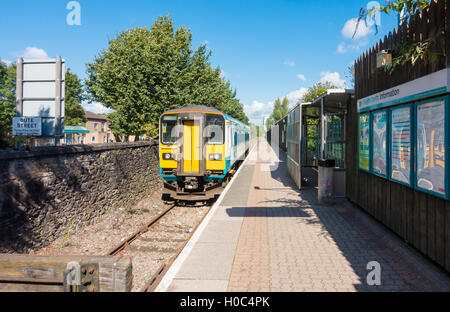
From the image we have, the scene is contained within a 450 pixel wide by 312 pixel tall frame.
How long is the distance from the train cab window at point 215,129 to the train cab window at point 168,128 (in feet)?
3.98

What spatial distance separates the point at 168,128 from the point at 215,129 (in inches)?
67.7

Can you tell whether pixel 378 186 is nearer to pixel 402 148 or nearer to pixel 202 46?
pixel 402 148

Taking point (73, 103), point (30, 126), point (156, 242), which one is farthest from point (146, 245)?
point (73, 103)

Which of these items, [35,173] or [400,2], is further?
[35,173]

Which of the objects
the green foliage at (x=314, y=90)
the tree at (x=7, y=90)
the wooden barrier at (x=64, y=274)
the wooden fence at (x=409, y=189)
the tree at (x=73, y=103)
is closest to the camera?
the wooden barrier at (x=64, y=274)

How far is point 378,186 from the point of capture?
6.98 m

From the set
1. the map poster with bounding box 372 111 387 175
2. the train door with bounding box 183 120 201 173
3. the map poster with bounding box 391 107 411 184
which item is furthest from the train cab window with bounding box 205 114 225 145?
the map poster with bounding box 391 107 411 184

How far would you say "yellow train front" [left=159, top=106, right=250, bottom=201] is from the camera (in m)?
11.7

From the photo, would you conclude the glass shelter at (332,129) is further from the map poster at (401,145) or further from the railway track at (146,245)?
the railway track at (146,245)

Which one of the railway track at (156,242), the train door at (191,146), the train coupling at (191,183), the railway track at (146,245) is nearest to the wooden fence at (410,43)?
the railway track at (156,242)

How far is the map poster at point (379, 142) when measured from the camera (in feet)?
Result: 21.4
